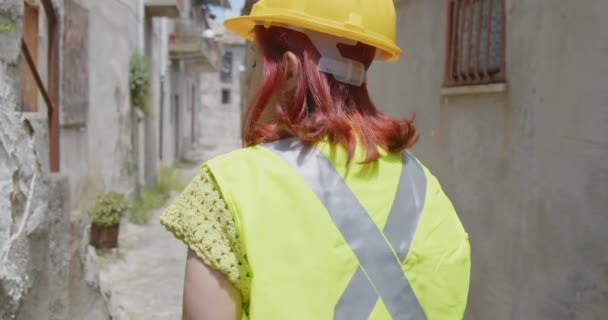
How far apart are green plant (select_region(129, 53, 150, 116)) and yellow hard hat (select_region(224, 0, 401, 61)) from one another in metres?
9.55

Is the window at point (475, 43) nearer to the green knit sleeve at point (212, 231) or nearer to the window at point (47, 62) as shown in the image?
the window at point (47, 62)

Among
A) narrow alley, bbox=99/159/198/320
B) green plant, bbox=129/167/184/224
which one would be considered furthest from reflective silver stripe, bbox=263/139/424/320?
green plant, bbox=129/167/184/224

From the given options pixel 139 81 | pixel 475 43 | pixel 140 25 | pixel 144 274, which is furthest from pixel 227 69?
pixel 475 43

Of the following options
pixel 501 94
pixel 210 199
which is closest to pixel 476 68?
pixel 501 94

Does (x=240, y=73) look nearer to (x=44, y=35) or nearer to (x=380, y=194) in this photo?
(x=44, y=35)

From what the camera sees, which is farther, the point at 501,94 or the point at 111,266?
the point at 111,266

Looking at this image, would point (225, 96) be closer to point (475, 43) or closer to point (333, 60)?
point (475, 43)

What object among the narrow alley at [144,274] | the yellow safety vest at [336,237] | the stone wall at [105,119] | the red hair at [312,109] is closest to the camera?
the yellow safety vest at [336,237]

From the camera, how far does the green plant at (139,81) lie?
1050 centimetres

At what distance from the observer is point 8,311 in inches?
99.0

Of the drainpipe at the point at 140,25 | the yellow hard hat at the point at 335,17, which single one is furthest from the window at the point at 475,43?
the drainpipe at the point at 140,25

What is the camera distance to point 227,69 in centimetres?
3906

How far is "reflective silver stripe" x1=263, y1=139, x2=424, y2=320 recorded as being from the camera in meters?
1.18

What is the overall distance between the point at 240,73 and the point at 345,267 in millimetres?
38036
